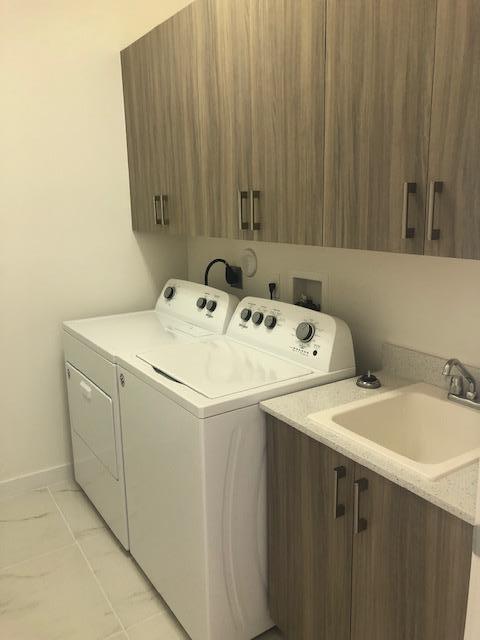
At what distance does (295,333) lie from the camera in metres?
1.91

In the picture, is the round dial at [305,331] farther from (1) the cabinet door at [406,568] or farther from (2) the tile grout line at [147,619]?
(2) the tile grout line at [147,619]

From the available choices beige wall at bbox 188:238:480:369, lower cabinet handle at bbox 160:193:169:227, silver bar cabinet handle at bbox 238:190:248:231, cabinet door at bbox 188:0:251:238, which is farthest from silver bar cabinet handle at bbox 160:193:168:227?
silver bar cabinet handle at bbox 238:190:248:231

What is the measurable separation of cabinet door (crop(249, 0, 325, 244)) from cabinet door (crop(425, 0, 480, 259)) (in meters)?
0.39

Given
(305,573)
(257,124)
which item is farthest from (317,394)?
(257,124)

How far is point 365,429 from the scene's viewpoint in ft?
5.20

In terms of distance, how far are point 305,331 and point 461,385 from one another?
0.54 m

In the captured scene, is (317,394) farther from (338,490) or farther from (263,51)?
(263,51)

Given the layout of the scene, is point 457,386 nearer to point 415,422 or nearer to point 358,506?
point 415,422

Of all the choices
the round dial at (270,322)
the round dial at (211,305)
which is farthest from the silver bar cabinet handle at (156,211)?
the round dial at (270,322)

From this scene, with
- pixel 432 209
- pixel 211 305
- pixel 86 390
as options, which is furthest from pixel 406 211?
pixel 86 390

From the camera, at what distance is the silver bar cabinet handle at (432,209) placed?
122cm

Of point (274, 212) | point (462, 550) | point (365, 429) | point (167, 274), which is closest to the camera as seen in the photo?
point (462, 550)

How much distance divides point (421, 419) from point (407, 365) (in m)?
0.21

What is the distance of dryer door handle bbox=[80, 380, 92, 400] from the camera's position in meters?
2.25
